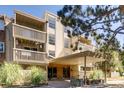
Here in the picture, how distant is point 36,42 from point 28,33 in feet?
4.69

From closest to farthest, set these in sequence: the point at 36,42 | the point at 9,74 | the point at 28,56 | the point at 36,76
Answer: the point at 9,74 < the point at 36,76 < the point at 28,56 < the point at 36,42

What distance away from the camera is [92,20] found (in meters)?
11.3

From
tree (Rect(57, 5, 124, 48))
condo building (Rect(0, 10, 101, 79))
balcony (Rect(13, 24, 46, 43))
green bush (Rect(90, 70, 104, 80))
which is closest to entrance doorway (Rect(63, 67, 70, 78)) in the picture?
condo building (Rect(0, 10, 101, 79))

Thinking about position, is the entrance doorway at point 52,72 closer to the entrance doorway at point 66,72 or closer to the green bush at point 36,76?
the entrance doorway at point 66,72

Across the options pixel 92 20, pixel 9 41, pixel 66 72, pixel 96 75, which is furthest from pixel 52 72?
pixel 92 20

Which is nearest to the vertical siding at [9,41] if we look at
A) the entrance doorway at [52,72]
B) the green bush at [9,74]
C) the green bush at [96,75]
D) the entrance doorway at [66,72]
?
the green bush at [9,74]

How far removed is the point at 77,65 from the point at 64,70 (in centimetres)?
114

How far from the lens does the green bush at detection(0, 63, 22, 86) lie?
11.8 metres

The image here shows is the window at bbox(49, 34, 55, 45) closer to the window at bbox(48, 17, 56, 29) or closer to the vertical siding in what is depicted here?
the window at bbox(48, 17, 56, 29)

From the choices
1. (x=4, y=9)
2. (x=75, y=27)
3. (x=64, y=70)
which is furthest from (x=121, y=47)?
(x=64, y=70)

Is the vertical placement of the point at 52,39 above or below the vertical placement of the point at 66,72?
above

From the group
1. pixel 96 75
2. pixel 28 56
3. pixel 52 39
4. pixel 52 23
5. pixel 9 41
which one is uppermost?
pixel 52 23

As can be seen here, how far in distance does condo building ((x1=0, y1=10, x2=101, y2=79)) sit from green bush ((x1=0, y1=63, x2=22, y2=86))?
1.96 metres

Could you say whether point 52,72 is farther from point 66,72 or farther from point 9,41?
point 9,41
